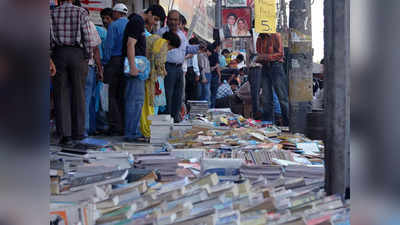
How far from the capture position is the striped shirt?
5.44 meters

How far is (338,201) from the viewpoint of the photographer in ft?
8.48

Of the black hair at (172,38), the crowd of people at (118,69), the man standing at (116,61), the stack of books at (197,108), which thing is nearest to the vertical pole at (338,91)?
the crowd of people at (118,69)

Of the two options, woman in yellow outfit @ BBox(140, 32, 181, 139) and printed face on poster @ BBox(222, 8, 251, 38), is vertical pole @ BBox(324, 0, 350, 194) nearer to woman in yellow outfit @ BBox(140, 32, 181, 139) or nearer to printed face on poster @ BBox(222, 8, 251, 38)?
woman in yellow outfit @ BBox(140, 32, 181, 139)

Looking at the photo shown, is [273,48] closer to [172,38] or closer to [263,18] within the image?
[263,18]

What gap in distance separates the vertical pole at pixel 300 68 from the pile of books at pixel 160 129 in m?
2.52

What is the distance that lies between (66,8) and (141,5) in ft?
21.2

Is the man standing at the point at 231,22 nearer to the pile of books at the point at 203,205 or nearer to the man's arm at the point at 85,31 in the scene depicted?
the man's arm at the point at 85,31

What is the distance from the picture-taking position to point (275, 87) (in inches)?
386

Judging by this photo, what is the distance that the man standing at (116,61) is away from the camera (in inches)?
252

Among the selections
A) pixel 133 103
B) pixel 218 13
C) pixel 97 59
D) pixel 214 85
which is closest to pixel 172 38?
pixel 97 59

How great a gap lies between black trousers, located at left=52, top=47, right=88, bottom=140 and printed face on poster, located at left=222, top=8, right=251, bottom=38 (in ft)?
37.4

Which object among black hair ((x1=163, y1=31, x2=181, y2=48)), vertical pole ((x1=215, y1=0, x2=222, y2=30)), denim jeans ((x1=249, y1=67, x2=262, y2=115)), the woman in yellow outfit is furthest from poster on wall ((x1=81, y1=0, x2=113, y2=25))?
vertical pole ((x1=215, y1=0, x2=222, y2=30))
